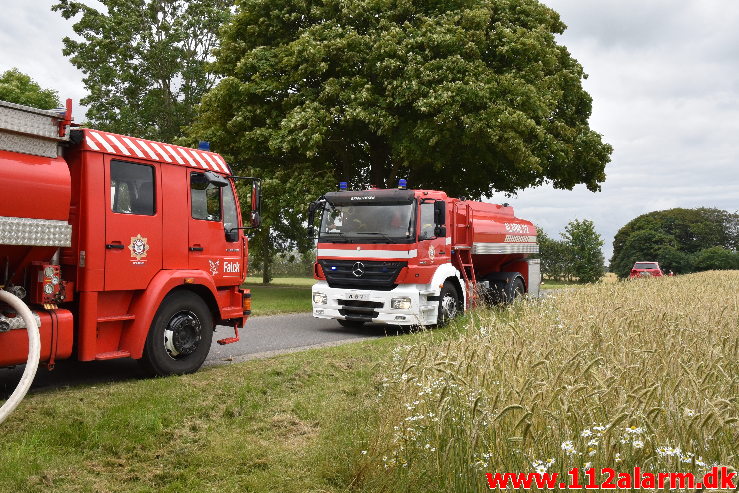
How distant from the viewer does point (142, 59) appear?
26.6 meters

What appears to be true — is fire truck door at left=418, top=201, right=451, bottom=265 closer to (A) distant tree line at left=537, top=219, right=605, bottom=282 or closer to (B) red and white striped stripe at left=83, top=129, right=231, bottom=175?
(B) red and white striped stripe at left=83, top=129, right=231, bottom=175

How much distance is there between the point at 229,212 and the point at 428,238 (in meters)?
4.87

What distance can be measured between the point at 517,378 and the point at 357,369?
3.84 metres

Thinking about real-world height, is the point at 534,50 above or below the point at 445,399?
above

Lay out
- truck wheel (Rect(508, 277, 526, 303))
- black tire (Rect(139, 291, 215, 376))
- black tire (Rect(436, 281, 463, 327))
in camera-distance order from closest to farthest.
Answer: black tire (Rect(139, 291, 215, 376)) → black tire (Rect(436, 281, 463, 327)) → truck wheel (Rect(508, 277, 526, 303))

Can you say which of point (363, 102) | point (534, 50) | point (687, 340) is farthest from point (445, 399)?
point (534, 50)

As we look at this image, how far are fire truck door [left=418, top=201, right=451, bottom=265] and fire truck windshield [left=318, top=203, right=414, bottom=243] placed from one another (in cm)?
22

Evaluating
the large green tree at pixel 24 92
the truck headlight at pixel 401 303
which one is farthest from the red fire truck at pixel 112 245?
the large green tree at pixel 24 92

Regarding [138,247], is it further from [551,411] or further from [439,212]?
[439,212]

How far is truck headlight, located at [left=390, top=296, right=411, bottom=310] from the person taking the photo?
12305 mm

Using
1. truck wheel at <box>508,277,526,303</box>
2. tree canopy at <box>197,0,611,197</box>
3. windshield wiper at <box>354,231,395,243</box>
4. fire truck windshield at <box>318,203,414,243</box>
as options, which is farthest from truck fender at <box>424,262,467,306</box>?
tree canopy at <box>197,0,611,197</box>

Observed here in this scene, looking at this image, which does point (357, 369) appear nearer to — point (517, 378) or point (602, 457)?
point (517, 378)

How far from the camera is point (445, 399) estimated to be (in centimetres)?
415

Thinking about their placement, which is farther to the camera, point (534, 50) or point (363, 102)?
point (534, 50)
